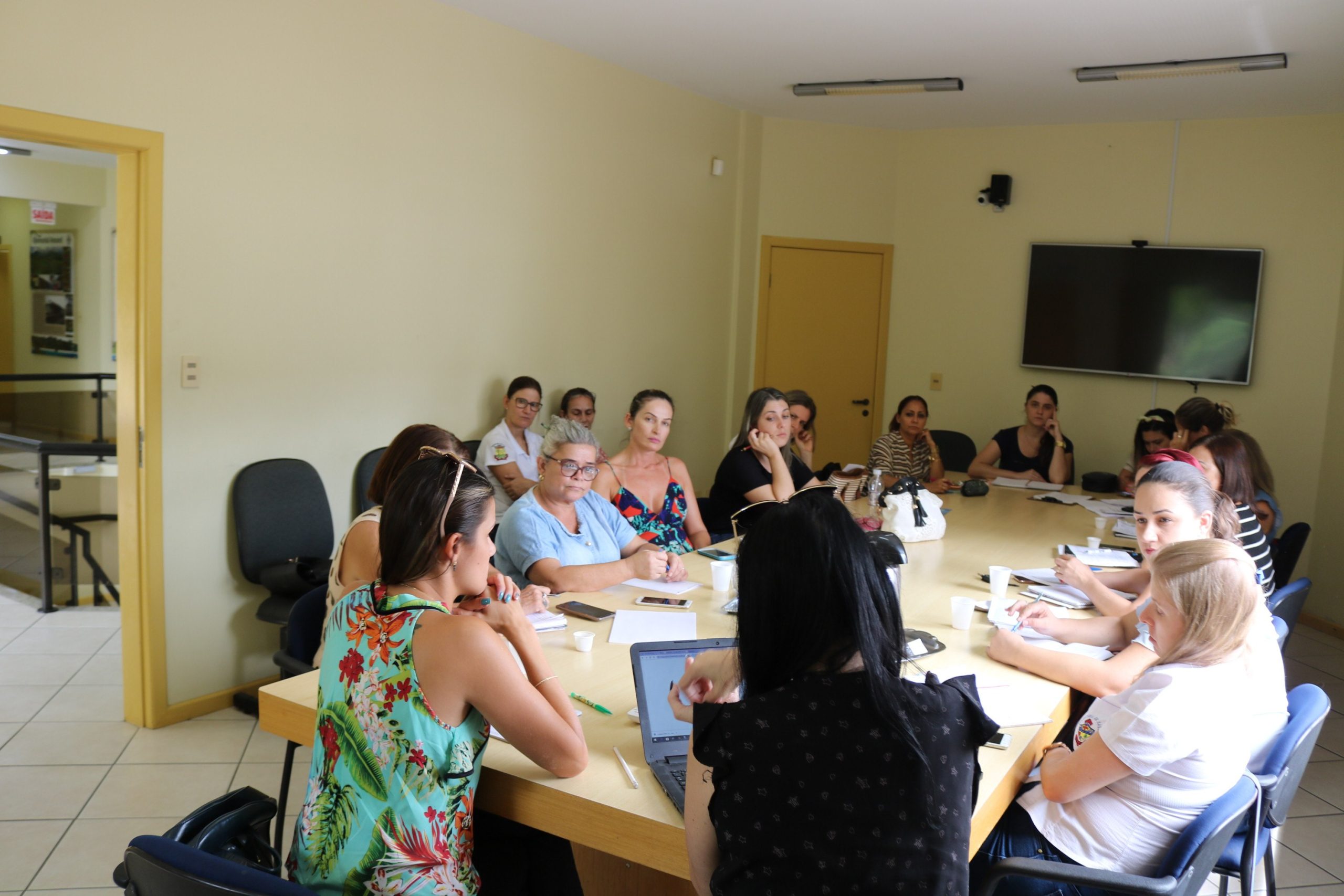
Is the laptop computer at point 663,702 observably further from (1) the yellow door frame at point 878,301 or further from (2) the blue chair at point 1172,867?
(1) the yellow door frame at point 878,301

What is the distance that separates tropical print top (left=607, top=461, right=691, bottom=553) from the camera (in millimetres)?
3824

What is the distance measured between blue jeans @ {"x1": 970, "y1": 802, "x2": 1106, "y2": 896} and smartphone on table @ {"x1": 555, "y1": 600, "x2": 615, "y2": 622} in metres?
1.09

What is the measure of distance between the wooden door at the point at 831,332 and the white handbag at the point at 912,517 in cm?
321

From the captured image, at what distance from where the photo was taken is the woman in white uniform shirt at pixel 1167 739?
5.97 feet

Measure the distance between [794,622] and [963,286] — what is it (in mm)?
6246

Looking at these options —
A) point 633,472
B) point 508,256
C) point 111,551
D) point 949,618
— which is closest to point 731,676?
point 949,618

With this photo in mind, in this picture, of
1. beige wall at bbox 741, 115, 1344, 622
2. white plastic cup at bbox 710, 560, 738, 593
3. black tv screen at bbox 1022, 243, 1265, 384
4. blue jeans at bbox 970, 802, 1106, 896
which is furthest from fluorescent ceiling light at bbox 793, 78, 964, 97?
blue jeans at bbox 970, 802, 1106, 896

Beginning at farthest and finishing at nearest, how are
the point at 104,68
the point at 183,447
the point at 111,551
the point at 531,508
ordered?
the point at 111,551
the point at 183,447
the point at 104,68
the point at 531,508

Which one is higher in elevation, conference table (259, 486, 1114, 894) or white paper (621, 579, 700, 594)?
white paper (621, 579, 700, 594)

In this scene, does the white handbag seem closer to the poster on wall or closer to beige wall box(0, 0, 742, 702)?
beige wall box(0, 0, 742, 702)

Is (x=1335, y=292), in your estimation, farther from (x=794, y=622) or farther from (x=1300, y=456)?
(x=794, y=622)

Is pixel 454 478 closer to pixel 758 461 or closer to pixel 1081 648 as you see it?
pixel 1081 648

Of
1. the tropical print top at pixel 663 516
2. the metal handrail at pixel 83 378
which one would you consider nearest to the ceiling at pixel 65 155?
the metal handrail at pixel 83 378

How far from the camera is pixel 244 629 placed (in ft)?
13.5
